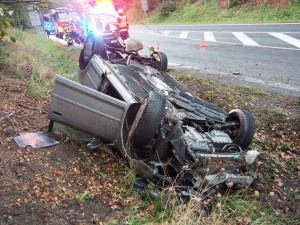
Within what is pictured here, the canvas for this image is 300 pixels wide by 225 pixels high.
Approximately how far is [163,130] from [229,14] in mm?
19146

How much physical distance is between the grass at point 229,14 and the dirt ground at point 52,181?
15.8 meters

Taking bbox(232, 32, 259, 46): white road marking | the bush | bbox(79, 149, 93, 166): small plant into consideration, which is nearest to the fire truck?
bbox(232, 32, 259, 46): white road marking

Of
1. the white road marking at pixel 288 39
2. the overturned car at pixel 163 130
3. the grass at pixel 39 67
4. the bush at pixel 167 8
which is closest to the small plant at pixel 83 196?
the overturned car at pixel 163 130

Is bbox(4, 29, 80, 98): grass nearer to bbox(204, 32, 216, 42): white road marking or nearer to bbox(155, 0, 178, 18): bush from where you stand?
bbox(204, 32, 216, 42): white road marking

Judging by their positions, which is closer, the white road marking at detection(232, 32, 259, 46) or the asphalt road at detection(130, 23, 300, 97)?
the asphalt road at detection(130, 23, 300, 97)

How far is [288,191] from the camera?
392 cm

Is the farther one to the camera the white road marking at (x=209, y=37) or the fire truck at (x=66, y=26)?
the fire truck at (x=66, y=26)

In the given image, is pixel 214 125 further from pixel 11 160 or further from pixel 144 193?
pixel 11 160

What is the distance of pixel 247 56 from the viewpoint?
9609 mm

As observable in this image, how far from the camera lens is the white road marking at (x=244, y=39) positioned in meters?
11.6

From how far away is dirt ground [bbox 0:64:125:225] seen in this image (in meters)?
2.71

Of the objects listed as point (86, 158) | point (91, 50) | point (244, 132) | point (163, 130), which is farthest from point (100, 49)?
point (244, 132)

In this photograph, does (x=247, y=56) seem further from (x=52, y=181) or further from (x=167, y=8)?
(x=167, y=8)

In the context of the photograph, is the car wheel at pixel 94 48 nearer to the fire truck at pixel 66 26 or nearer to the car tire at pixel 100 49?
the car tire at pixel 100 49
